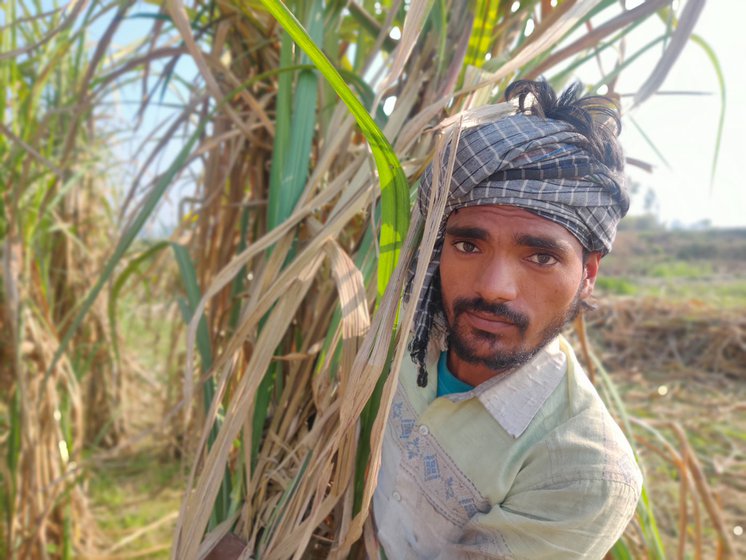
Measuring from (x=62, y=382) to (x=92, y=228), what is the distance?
732 mm

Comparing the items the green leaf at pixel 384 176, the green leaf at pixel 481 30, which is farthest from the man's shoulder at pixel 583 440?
the green leaf at pixel 481 30

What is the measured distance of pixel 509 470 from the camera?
0.63 meters

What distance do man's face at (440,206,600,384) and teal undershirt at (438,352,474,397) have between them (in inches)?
3.5

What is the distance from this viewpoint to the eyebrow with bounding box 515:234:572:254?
0.59m

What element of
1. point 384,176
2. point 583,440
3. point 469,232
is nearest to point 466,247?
point 469,232

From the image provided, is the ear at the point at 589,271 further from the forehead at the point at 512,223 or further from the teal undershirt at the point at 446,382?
the teal undershirt at the point at 446,382

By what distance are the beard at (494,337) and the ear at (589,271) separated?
27 millimetres

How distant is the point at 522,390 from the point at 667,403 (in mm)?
3896

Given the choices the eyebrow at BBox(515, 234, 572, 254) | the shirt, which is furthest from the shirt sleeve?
the eyebrow at BBox(515, 234, 572, 254)

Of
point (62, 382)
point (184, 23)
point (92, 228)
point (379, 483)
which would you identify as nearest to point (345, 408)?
point (379, 483)

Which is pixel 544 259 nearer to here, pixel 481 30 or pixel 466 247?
pixel 466 247

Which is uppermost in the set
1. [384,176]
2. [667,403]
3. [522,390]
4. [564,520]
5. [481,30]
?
[481,30]

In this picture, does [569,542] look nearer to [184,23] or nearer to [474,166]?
[474,166]

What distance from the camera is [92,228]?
6.95 ft
